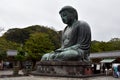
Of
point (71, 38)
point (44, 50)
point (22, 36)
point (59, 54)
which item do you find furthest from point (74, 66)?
point (22, 36)

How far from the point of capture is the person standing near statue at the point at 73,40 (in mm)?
11042

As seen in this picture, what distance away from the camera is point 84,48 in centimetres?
1167

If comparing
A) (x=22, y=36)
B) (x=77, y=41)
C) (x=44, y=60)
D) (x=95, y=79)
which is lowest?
(x=95, y=79)

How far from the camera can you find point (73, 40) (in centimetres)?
1202

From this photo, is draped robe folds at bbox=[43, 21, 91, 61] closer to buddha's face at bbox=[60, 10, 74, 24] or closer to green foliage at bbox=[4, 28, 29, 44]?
buddha's face at bbox=[60, 10, 74, 24]

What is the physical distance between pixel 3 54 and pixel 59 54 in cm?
2039

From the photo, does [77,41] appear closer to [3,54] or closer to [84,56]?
[84,56]

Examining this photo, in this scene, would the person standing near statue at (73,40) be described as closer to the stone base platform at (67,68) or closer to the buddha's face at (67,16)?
the buddha's face at (67,16)

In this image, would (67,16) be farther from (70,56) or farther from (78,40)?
(70,56)

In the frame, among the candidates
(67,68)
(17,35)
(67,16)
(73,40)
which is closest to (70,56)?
(67,68)

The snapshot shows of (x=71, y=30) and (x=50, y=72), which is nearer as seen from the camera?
(x=50, y=72)

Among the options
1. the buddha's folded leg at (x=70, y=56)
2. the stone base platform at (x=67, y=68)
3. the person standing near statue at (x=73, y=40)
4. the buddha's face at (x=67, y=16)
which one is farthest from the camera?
the buddha's face at (x=67, y=16)

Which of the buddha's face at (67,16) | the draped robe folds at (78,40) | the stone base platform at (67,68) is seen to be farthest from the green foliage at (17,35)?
the stone base platform at (67,68)

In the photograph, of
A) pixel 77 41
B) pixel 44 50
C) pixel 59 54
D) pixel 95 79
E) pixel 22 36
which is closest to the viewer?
pixel 95 79
